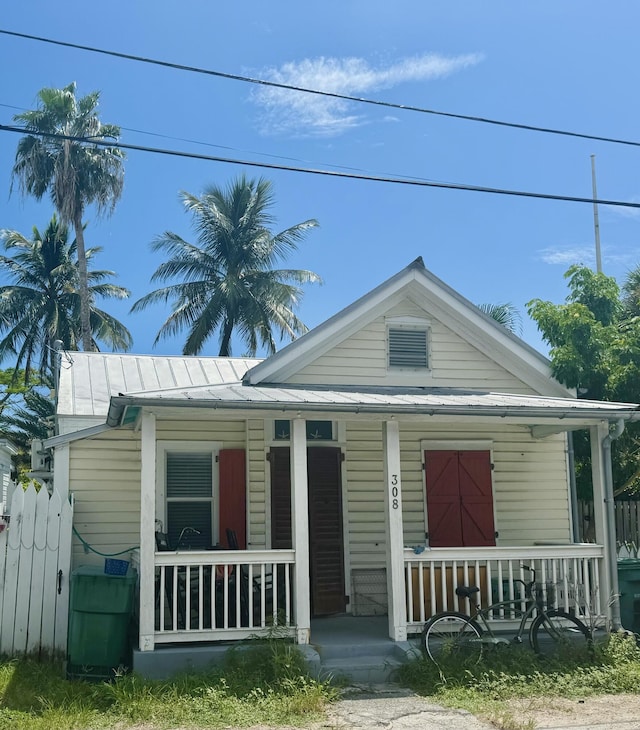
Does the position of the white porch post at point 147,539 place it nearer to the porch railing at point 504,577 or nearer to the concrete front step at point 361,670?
the concrete front step at point 361,670

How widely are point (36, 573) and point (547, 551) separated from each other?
596 centimetres

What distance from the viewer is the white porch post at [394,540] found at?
9.15 metres

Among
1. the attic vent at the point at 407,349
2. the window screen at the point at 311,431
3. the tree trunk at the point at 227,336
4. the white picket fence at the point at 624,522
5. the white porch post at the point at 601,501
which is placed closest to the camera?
the white porch post at the point at 601,501

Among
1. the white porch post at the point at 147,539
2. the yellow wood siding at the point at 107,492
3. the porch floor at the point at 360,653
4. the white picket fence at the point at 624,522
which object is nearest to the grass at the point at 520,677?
the porch floor at the point at 360,653

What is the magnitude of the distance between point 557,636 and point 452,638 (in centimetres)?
127

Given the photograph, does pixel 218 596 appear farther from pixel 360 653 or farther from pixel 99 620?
pixel 360 653

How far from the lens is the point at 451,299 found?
12.0 meters

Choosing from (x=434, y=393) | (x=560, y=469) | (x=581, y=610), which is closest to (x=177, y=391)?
(x=434, y=393)

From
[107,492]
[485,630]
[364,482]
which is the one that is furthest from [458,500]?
[107,492]

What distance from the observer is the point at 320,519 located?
11.4 m

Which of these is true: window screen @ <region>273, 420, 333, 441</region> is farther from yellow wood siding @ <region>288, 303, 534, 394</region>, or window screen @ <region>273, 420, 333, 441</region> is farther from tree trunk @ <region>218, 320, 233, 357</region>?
tree trunk @ <region>218, 320, 233, 357</region>

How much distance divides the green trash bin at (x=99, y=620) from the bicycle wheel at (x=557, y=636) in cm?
437

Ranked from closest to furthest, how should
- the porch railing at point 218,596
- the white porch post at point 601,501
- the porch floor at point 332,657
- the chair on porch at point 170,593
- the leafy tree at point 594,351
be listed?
the porch floor at point 332,657 < the porch railing at point 218,596 < the chair on porch at point 170,593 < the white porch post at point 601,501 < the leafy tree at point 594,351

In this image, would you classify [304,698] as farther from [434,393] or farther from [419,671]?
[434,393]
